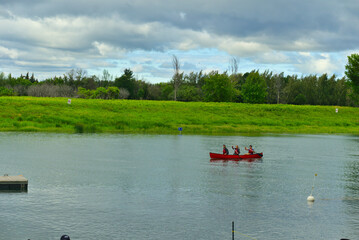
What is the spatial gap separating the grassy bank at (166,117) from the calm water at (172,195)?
118 ft

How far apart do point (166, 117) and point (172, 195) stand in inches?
3329

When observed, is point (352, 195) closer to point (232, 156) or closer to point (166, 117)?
point (232, 156)

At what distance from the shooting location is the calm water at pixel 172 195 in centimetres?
2903

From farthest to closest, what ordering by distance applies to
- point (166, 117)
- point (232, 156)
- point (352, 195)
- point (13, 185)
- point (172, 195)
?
point (166, 117) < point (232, 156) < point (352, 195) < point (13, 185) < point (172, 195)

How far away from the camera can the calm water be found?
95.2 feet

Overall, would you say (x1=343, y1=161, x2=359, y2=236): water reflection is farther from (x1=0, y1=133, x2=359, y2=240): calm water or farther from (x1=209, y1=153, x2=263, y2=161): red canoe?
(x1=209, y1=153, x2=263, y2=161): red canoe

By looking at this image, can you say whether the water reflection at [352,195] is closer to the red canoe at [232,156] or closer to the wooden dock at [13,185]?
the red canoe at [232,156]

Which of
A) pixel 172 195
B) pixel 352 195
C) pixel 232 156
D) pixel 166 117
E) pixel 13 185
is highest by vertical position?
pixel 166 117

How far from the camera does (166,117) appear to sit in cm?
12288

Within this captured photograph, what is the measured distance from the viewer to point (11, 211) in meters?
31.8

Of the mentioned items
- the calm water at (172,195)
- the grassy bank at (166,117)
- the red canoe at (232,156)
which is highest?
the grassy bank at (166,117)

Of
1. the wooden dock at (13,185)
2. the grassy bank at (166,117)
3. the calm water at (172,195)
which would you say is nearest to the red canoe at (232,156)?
the calm water at (172,195)

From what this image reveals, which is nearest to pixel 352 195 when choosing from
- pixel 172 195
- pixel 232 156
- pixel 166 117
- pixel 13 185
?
pixel 172 195

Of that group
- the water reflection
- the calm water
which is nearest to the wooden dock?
the calm water
